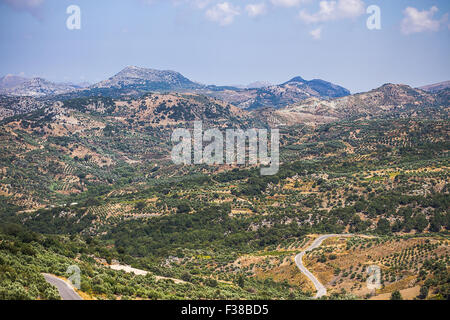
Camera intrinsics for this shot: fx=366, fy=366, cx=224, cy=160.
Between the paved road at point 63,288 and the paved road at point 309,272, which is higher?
the paved road at point 63,288

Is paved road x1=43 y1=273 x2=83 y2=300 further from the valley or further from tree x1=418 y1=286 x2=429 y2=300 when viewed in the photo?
tree x1=418 y1=286 x2=429 y2=300

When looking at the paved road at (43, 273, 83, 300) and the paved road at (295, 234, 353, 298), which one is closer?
the paved road at (43, 273, 83, 300)

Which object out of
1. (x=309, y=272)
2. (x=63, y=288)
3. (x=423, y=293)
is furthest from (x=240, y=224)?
(x=63, y=288)

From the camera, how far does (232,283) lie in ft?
137

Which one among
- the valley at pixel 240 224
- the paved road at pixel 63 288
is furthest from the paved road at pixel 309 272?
the paved road at pixel 63 288

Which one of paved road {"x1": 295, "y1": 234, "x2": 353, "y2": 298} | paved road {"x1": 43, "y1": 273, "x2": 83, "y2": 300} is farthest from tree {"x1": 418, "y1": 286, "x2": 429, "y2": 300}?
paved road {"x1": 43, "y1": 273, "x2": 83, "y2": 300}

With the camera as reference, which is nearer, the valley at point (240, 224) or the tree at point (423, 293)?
the tree at point (423, 293)

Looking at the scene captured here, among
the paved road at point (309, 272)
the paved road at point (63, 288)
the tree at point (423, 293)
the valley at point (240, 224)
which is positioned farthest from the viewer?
the paved road at point (309, 272)

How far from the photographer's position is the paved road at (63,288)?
20.9 m

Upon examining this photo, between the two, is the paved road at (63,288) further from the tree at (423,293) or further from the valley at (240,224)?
the tree at (423,293)

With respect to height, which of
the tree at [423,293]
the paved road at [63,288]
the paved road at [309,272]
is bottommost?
the paved road at [309,272]

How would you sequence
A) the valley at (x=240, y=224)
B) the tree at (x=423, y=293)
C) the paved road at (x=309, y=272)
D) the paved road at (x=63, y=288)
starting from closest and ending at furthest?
the paved road at (x=63, y=288) < the tree at (x=423, y=293) < the valley at (x=240, y=224) < the paved road at (x=309, y=272)

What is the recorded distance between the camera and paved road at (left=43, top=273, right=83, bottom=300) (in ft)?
68.7

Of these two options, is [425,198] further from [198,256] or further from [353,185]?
[198,256]
